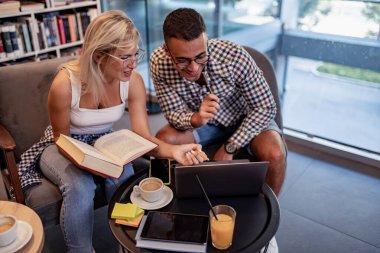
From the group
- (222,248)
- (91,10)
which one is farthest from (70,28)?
(222,248)

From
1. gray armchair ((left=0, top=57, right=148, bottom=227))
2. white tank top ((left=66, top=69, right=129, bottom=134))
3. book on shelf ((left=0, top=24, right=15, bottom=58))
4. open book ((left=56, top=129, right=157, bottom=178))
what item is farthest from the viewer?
book on shelf ((left=0, top=24, right=15, bottom=58))

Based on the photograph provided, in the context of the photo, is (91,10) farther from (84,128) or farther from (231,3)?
(84,128)

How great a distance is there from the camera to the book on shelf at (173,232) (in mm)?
1113

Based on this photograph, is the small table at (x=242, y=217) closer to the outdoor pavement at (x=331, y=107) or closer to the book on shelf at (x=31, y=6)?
the outdoor pavement at (x=331, y=107)

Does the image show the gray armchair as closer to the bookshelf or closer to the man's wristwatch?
the man's wristwatch

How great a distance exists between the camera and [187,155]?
142 centimetres

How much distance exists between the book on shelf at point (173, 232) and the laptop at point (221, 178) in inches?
4.9

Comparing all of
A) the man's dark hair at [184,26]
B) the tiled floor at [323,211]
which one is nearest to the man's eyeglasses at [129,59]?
the man's dark hair at [184,26]

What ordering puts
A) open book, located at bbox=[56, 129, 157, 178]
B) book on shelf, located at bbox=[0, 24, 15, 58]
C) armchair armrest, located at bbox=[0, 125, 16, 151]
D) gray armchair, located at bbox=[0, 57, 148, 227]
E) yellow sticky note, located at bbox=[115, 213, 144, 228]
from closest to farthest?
yellow sticky note, located at bbox=[115, 213, 144, 228], open book, located at bbox=[56, 129, 157, 178], armchair armrest, located at bbox=[0, 125, 16, 151], gray armchair, located at bbox=[0, 57, 148, 227], book on shelf, located at bbox=[0, 24, 15, 58]

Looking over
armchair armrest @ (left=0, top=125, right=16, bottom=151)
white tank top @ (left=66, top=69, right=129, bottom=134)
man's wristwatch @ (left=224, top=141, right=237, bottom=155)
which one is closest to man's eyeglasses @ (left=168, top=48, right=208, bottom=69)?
white tank top @ (left=66, top=69, right=129, bottom=134)

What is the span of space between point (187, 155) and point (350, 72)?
163 cm

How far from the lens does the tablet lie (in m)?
1.13

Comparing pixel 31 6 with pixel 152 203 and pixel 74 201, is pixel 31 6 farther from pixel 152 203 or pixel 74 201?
pixel 152 203

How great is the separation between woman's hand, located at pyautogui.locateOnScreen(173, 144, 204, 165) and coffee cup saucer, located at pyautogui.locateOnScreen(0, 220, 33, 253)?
1.93 feet
